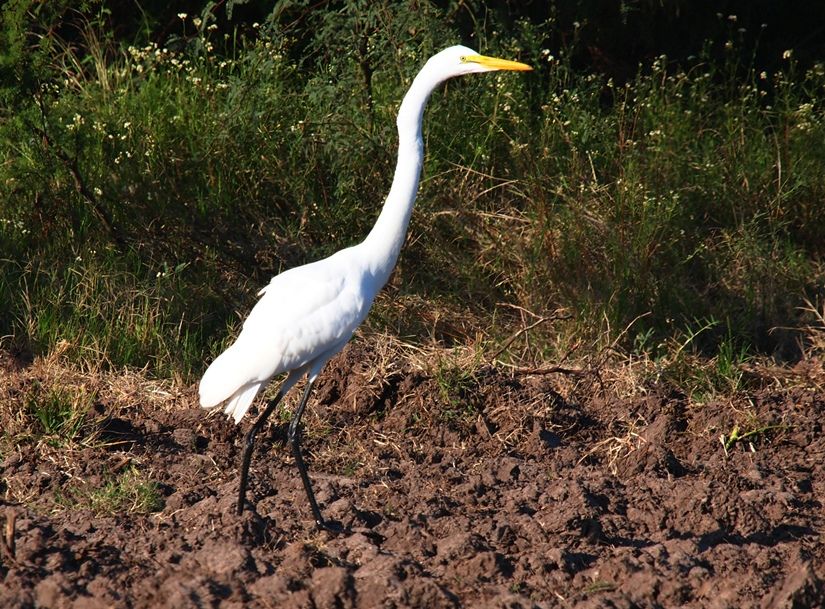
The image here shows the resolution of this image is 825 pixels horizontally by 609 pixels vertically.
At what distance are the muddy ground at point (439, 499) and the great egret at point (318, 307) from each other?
1.12 feet

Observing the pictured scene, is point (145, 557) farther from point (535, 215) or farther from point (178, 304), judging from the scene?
point (535, 215)

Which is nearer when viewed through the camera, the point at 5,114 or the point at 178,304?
the point at 178,304

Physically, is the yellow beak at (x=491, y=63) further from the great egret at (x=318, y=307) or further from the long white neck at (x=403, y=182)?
the long white neck at (x=403, y=182)

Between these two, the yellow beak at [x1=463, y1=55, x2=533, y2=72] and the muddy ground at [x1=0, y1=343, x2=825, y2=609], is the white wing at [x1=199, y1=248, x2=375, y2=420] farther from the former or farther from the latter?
the yellow beak at [x1=463, y1=55, x2=533, y2=72]

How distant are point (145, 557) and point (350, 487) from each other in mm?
939

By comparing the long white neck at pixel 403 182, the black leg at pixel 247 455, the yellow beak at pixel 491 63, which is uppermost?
the yellow beak at pixel 491 63

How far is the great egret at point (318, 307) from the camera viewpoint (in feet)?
12.3

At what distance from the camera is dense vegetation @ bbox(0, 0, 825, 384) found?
5293 mm

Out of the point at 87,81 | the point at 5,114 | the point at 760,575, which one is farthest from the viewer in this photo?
the point at 87,81

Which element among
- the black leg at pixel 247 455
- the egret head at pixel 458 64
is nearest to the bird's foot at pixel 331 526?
the black leg at pixel 247 455

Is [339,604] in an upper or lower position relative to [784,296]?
Result: upper

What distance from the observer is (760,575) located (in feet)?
10.5

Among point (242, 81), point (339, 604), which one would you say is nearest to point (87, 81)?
point (242, 81)

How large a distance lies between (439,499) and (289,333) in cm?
77
